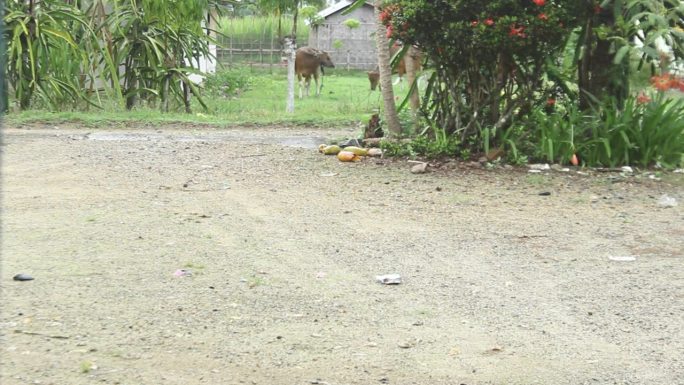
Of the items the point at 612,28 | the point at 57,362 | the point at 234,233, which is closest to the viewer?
the point at 57,362

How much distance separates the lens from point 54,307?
4.35 meters

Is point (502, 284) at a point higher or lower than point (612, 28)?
lower

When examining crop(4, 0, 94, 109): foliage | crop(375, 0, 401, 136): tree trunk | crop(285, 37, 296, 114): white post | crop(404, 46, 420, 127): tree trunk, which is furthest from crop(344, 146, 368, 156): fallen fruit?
crop(285, 37, 296, 114): white post

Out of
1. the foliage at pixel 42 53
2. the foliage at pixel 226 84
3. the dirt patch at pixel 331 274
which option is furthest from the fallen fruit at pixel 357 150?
the foliage at pixel 226 84

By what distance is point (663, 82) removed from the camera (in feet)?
26.4

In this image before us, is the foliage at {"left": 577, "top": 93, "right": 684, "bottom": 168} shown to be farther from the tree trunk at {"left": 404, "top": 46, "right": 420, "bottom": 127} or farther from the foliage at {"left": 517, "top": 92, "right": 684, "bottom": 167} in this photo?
the tree trunk at {"left": 404, "top": 46, "right": 420, "bottom": 127}

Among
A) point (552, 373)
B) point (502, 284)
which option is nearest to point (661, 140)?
point (502, 284)

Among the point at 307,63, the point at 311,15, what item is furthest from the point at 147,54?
the point at 311,15

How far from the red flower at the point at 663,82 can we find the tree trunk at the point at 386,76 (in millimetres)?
2524

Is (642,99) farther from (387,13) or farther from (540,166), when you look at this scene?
(387,13)

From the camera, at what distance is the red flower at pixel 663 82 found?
8039 mm

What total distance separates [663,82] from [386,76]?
267 centimetres

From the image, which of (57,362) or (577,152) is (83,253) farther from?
(577,152)

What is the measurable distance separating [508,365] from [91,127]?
8012 millimetres
